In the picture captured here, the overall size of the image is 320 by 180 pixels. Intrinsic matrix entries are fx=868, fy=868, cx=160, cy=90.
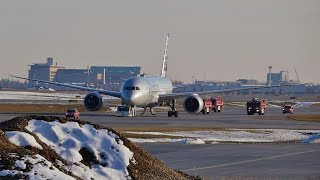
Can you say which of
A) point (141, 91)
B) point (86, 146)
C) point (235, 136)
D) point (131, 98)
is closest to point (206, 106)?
point (141, 91)

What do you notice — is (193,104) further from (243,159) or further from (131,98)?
(243,159)

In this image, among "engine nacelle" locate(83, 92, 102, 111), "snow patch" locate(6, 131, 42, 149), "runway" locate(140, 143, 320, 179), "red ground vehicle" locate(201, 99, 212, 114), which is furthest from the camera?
"red ground vehicle" locate(201, 99, 212, 114)

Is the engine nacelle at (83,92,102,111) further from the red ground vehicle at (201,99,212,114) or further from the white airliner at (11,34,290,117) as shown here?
the red ground vehicle at (201,99,212,114)

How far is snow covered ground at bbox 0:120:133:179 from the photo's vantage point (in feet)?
65.3

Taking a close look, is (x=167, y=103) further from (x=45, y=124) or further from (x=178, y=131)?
(x=45, y=124)

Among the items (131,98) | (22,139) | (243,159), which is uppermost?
(131,98)

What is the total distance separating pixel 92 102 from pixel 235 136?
37673 mm

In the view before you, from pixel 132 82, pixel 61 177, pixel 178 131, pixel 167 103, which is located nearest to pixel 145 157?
pixel 61 177

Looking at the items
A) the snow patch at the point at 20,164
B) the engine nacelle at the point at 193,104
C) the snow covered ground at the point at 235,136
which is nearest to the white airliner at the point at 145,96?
the engine nacelle at the point at 193,104

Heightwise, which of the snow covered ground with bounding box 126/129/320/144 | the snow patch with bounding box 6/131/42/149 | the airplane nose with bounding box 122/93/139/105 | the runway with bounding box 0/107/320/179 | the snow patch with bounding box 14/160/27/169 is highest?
the airplane nose with bounding box 122/93/139/105

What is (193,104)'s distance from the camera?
3716 inches

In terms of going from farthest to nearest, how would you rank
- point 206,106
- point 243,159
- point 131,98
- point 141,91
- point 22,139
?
point 206,106 → point 141,91 → point 131,98 → point 243,159 → point 22,139

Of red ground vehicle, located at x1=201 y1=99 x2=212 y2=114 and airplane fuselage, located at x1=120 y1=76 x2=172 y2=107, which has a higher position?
airplane fuselage, located at x1=120 y1=76 x2=172 y2=107

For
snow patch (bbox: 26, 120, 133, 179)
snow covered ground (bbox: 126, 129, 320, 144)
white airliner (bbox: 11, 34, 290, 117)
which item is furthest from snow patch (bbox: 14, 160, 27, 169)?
white airliner (bbox: 11, 34, 290, 117)
